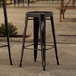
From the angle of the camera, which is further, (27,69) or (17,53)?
(17,53)

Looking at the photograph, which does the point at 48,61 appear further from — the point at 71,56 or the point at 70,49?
the point at 70,49

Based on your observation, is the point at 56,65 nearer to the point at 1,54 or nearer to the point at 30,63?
the point at 30,63

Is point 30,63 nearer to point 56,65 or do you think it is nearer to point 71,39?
point 56,65

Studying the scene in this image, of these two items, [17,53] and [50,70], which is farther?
[17,53]

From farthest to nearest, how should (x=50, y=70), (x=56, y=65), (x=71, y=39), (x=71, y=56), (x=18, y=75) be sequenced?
(x=71, y=39), (x=71, y=56), (x=56, y=65), (x=50, y=70), (x=18, y=75)

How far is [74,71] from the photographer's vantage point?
4090 mm

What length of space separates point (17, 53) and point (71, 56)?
1.04 m

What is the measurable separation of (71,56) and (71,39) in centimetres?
166

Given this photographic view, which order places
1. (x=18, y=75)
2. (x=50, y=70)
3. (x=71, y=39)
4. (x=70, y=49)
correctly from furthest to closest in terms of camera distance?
(x=71, y=39) → (x=70, y=49) → (x=50, y=70) → (x=18, y=75)

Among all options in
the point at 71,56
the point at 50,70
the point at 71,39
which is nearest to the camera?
the point at 50,70

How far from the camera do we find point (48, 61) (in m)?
4.72

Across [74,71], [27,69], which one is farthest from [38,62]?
[74,71]

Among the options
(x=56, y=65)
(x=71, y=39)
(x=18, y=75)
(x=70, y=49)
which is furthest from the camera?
(x=71, y=39)

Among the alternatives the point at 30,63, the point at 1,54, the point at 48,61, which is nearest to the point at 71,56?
the point at 48,61
